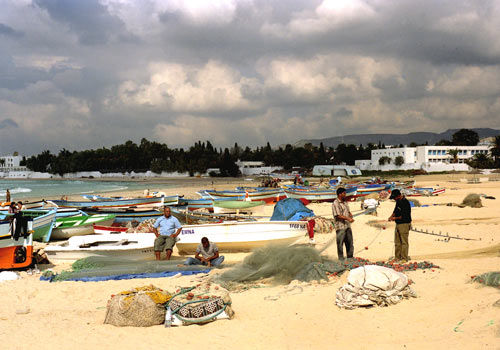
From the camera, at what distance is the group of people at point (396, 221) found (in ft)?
33.1

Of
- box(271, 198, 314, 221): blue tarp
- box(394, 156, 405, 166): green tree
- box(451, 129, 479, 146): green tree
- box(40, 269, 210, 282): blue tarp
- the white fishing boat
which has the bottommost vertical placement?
box(40, 269, 210, 282): blue tarp

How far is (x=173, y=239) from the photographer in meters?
12.9

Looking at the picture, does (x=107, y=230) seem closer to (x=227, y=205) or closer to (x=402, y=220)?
(x=227, y=205)

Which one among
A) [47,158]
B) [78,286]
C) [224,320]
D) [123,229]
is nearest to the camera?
[224,320]

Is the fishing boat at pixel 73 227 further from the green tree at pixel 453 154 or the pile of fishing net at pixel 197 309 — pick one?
the green tree at pixel 453 154

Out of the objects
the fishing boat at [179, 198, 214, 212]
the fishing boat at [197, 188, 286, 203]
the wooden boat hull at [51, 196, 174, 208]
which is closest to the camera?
the wooden boat hull at [51, 196, 174, 208]

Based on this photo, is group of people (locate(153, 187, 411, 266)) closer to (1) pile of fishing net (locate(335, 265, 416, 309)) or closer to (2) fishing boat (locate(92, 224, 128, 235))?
(1) pile of fishing net (locate(335, 265, 416, 309))

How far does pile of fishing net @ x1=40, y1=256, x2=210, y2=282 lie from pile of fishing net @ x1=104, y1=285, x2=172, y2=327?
3383 millimetres

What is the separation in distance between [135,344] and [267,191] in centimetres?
2635

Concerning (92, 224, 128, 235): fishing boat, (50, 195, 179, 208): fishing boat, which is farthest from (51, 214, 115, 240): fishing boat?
(50, 195, 179, 208): fishing boat

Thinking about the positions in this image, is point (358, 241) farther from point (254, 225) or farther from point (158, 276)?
point (158, 276)

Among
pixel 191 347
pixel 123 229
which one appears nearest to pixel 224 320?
pixel 191 347

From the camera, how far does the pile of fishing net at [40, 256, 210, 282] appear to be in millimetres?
11000

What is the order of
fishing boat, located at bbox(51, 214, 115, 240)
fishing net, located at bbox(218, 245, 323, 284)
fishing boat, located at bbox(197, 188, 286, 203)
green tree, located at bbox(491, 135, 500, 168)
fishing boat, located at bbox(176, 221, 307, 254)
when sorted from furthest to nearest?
1. green tree, located at bbox(491, 135, 500, 168)
2. fishing boat, located at bbox(197, 188, 286, 203)
3. fishing boat, located at bbox(51, 214, 115, 240)
4. fishing boat, located at bbox(176, 221, 307, 254)
5. fishing net, located at bbox(218, 245, 323, 284)
